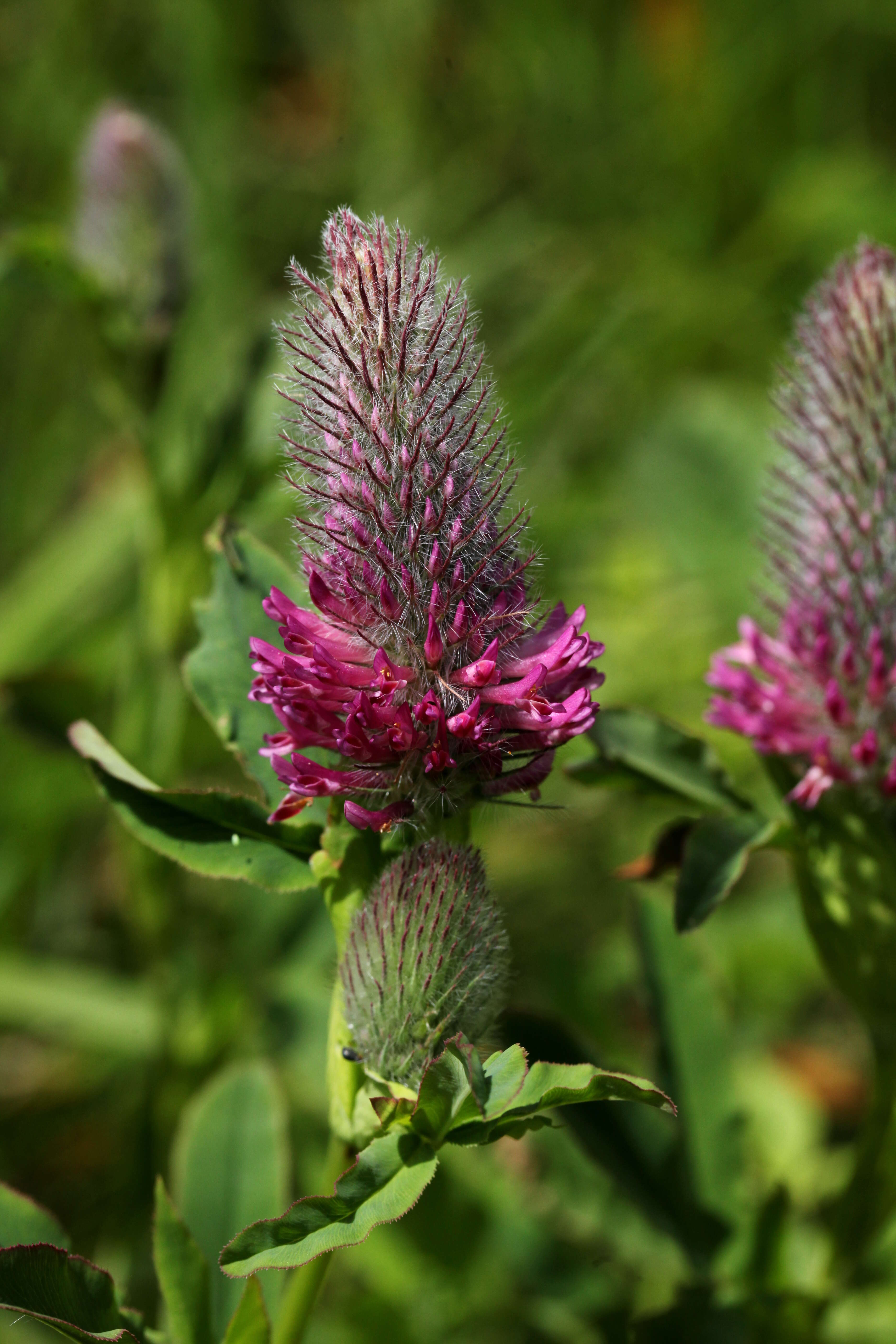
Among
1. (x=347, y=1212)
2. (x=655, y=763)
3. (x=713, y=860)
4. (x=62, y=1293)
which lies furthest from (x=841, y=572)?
(x=62, y=1293)

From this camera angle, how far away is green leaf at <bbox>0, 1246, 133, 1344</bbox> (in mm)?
1321

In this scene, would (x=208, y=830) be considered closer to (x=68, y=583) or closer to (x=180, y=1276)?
(x=180, y=1276)

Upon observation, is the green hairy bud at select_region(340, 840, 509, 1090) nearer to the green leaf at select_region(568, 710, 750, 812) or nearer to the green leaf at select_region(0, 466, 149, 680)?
the green leaf at select_region(568, 710, 750, 812)

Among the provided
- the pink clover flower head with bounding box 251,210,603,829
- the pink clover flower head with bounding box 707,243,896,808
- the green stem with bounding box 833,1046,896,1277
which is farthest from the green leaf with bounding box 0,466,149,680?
the green stem with bounding box 833,1046,896,1277

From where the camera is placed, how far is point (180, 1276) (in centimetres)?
161

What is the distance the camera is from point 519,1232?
8.90 ft

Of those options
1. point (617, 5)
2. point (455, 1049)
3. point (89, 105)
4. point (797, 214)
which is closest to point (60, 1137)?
point (455, 1049)

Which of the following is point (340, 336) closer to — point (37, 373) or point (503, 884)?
point (503, 884)

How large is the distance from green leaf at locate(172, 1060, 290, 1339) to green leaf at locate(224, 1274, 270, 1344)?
39 centimetres

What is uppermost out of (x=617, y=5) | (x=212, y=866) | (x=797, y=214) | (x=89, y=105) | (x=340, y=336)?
(x=617, y=5)

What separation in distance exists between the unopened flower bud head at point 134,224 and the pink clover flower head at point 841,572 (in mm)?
1866

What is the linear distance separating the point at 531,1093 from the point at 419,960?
0.18 meters

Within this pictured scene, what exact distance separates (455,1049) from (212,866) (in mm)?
434

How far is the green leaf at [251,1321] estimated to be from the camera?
57.2 inches
